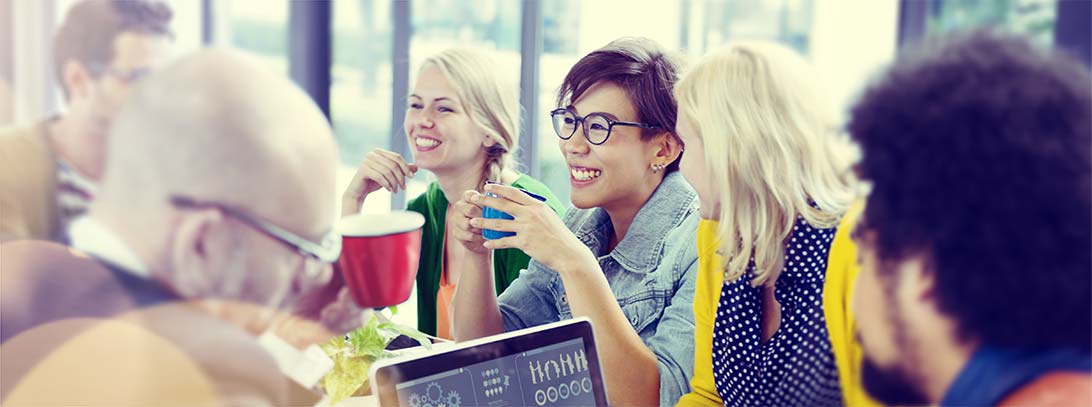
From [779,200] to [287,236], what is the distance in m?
0.57

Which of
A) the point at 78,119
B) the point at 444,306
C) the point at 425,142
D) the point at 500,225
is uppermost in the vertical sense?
the point at 78,119

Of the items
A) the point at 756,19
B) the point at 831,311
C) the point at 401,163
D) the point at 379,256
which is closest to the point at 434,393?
the point at 379,256

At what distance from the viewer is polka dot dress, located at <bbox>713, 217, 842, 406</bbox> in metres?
0.99

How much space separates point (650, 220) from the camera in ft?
4.94

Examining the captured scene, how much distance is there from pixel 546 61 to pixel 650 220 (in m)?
0.51

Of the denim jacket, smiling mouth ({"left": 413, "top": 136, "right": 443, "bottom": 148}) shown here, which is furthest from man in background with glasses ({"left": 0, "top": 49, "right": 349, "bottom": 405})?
the denim jacket

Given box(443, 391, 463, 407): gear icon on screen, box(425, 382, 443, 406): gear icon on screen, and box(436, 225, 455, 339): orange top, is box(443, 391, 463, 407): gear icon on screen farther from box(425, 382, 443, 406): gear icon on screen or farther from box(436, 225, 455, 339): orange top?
box(436, 225, 455, 339): orange top

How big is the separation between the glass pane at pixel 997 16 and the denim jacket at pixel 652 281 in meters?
0.49

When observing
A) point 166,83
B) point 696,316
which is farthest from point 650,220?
point 166,83

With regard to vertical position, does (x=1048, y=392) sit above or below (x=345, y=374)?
above

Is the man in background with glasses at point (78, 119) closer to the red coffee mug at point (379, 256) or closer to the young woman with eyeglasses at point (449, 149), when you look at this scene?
the red coffee mug at point (379, 256)

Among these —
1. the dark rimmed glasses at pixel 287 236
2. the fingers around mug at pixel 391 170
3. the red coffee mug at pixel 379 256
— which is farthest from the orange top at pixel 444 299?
the dark rimmed glasses at pixel 287 236

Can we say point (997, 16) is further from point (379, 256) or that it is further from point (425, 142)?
point (425, 142)

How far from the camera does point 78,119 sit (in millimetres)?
611
